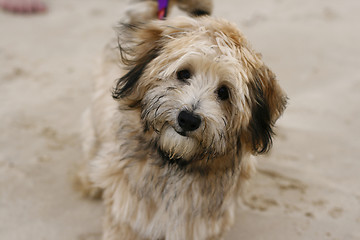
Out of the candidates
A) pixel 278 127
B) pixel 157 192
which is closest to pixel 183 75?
pixel 157 192

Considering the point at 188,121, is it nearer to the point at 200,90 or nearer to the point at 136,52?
the point at 200,90

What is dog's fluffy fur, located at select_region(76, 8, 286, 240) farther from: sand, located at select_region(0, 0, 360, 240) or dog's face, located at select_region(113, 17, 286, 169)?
sand, located at select_region(0, 0, 360, 240)

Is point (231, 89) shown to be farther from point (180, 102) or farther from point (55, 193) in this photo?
point (55, 193)

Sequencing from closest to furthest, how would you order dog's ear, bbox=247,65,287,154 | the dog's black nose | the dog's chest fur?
the dog's black nose → dog's ear, bbox=247,65,287,154 → the dog's chest fur

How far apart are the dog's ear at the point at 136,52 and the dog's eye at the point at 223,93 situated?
43cm

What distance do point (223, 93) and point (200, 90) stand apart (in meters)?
0.16

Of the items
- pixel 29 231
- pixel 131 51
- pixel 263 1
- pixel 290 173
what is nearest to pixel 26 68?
pixel 29 231

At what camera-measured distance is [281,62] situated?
5594 mm

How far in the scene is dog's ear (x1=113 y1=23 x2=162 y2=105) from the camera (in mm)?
2314

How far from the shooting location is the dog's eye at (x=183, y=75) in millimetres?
2162

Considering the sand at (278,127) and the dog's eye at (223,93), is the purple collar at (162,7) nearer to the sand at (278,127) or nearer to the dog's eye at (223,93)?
the dog's eye at (223,93)

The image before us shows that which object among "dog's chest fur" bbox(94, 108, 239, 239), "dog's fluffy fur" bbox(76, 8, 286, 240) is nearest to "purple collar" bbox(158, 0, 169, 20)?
"dog's fluffy fur" bbox(76, 8, 286, 240)

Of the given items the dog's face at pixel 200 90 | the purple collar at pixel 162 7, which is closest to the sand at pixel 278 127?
the dog's face at pixel 200 90

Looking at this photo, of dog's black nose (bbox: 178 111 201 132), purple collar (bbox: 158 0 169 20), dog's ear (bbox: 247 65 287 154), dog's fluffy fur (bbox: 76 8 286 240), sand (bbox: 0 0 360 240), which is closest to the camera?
dog's black nose (bbox: 178 111 201 132)
